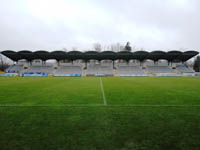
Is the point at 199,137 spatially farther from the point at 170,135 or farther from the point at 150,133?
the point at 150,133

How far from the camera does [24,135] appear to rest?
3078mm

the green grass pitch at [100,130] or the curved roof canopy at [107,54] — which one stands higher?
the curved roof canopy at [107,54]

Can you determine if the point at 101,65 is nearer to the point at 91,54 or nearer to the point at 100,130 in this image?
the point at 91,54

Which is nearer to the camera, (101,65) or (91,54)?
(91,54)

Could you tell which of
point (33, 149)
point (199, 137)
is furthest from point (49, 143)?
point (199, 137)

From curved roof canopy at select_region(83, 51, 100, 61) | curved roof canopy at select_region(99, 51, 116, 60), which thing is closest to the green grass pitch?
curved roof canopy at select_region(99, 51, 116, 60)

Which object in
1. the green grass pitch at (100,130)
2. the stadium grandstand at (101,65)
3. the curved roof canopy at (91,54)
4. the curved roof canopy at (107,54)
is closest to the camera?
the green grass pitch at (100,130)

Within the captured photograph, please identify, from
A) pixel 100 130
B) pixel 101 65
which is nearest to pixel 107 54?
pixel 101 65

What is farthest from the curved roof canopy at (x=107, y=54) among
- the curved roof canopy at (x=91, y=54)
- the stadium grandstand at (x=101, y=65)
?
the curved roof canopy at (x=91, y=54)

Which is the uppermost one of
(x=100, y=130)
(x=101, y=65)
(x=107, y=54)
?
(x=107, y=54)

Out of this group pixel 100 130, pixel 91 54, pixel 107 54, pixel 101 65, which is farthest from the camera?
pixel 101 65

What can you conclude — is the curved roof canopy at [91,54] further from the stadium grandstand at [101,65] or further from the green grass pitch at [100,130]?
the green grass pitch at [100,130]

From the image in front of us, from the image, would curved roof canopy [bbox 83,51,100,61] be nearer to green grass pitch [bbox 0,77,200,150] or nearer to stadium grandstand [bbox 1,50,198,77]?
stadium grandstand [bbox 1,50,198,77]

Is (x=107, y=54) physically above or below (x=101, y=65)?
above
